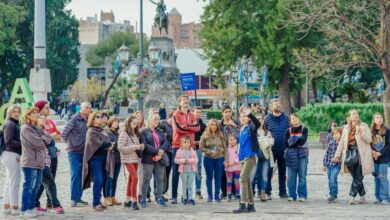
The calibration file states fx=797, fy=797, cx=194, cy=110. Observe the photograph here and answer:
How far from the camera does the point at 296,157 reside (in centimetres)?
1602

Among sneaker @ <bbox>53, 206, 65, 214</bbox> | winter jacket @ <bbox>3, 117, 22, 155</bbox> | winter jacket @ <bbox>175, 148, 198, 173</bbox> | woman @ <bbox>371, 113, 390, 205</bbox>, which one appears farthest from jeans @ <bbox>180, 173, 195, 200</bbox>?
woman @ <bbox>371, 113, 390, 205</bbox>

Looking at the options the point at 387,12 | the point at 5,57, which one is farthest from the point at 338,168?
the point at 5,57

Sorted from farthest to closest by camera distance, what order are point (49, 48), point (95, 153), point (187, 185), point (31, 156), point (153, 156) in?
point (49, 48), point (187, 185), point (153, 156), point (95, 153), point (31, 156)

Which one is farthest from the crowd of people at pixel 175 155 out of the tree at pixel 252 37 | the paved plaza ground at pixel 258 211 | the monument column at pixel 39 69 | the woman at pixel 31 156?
the tree at pixel 252 37

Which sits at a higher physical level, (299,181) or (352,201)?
(299,181)

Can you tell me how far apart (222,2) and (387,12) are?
19.0 metres

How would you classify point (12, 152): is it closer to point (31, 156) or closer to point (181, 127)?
point (31, 156)

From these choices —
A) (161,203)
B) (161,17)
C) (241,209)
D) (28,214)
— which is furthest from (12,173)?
(161,17)

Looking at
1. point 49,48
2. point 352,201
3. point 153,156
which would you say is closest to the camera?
point 153,156

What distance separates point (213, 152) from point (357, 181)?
9.44 ft

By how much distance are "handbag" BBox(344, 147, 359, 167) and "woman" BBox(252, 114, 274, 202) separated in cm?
149

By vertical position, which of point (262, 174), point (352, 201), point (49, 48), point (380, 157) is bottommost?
point (352, 201)

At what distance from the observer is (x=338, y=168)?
52.6 feet

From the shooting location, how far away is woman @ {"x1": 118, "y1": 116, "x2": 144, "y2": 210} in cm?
1447
